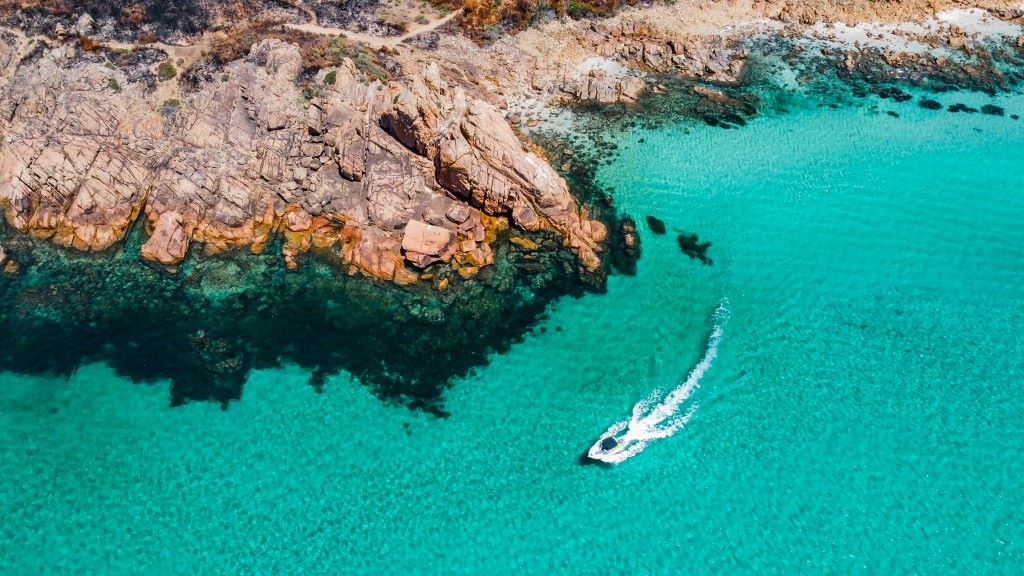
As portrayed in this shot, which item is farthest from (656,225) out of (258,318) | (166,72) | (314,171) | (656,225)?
(166,72)

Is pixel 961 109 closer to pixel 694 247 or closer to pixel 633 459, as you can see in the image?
pixel 694 247

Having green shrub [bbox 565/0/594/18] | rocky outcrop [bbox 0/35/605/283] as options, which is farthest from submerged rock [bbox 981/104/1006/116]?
rocky outcrop [bbox 0/35/605/283]

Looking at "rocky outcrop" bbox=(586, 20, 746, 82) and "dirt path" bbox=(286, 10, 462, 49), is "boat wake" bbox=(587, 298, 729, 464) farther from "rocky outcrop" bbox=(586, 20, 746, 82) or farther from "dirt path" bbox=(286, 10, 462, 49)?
"dirt path" bbox=(286, 10, 462, 49)

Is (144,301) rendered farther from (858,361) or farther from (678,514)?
(858,361)

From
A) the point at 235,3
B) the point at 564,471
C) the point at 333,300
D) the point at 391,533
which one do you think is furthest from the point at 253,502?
the point at 235,3

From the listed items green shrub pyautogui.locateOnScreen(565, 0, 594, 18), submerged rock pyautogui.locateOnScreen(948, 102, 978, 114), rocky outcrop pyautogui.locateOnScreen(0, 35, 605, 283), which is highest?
green shrub pyautogui.locateOnScreen(565, 0, 594, 18)
